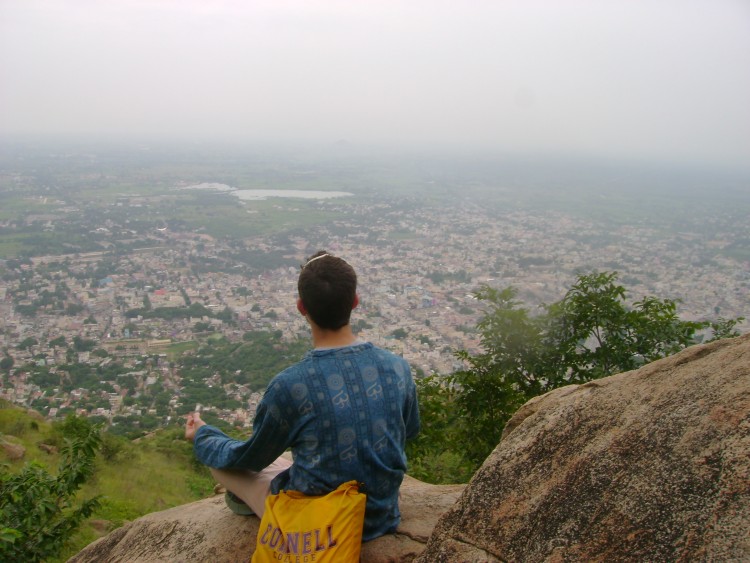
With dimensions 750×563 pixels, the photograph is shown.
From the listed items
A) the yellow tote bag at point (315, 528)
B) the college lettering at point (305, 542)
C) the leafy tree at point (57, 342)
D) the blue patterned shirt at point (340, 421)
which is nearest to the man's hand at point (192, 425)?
the blue patterned shirt at point (340, 421)

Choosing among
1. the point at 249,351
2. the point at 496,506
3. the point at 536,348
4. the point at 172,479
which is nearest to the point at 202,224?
the point at 249,351

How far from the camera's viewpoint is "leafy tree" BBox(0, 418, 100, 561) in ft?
12.3

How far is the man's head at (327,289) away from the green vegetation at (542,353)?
4.37 metres

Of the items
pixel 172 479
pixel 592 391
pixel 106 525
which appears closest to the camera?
pixel 592 391

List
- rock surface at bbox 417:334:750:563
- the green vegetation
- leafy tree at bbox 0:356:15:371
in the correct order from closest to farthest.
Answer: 1. rock surface at bbox 417:334:750:563
2. the green vegetation
3. leafy tree at bbox 0:356:15:371

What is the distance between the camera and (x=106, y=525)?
7613 millimetres

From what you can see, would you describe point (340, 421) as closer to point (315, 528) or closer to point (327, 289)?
point (315, 528)

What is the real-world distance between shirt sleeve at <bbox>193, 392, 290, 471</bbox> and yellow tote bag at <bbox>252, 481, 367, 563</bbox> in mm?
258

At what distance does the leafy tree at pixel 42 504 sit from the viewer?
12.3ft

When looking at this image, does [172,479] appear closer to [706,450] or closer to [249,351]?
[706,450]

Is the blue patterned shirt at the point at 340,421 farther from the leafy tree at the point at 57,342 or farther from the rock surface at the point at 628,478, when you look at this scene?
the leafy tree at the point at 57,342

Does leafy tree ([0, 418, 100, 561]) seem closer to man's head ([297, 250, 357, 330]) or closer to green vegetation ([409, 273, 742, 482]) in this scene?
man's head ([297, 250, 357, 330])

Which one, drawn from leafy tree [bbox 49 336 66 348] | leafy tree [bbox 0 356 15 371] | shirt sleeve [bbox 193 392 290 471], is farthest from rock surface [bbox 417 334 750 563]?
leafy tree [bbox 49 336 66 348]

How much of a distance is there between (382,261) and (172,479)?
108 feet
